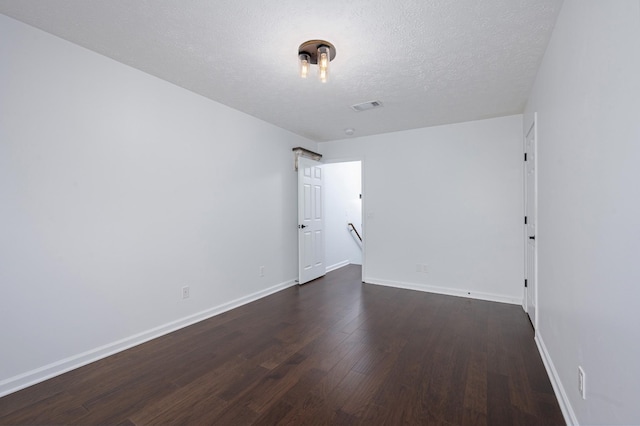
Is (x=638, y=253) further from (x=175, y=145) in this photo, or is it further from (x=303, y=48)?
(x=175, y=145)

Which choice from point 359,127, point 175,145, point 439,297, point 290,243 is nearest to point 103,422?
point 175,145

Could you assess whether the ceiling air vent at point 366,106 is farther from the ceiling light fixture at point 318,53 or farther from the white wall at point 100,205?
the white wall at point 100,205

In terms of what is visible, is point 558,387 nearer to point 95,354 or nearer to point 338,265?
point 95,354

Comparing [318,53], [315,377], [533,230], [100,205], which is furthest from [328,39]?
[533,230]

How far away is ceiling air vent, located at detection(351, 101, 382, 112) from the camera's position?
337 cm

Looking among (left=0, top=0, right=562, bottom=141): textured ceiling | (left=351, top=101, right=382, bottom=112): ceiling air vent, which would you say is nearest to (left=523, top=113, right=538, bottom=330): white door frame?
(left=0, top=0, right=562, bottom=141): textured ceiling

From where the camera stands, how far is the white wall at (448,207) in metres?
3.79

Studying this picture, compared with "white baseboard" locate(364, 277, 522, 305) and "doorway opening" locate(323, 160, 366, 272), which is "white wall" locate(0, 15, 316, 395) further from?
"doorway opening" locate(323, 160, 366, 272)

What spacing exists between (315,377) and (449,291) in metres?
2.85

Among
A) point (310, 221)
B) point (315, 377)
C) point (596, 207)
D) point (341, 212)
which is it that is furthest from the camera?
point (341, 212)

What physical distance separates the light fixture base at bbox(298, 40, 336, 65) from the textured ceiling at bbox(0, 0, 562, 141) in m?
0.04

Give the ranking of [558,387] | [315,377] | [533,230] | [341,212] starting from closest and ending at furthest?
[558,387]
[315,377]
[533,230]
[341,212]

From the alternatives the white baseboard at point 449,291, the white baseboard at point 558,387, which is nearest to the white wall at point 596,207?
the white baseboard at point 558,387

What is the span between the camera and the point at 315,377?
209 centimetres
